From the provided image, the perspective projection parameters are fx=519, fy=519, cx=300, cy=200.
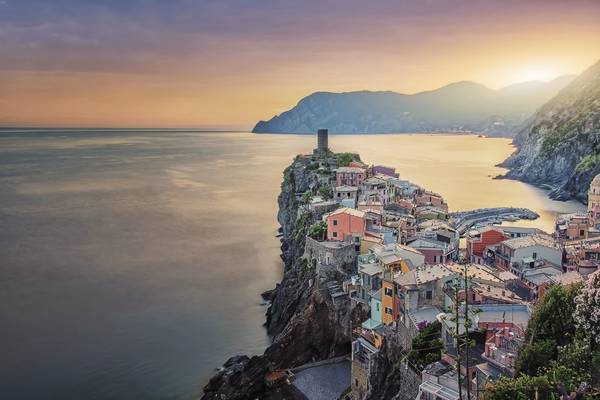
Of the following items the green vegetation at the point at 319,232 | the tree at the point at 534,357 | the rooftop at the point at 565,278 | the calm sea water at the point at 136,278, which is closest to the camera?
the tree at the point at 534,357

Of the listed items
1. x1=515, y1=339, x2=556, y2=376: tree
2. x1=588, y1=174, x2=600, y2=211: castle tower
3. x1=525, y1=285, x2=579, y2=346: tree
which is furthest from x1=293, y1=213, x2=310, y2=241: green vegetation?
x1=588, y1=174, x2=600, y2=211: castle tower

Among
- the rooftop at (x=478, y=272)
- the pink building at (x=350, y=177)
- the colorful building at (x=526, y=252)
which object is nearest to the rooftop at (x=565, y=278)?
the rooftop at (x=478, y=272)

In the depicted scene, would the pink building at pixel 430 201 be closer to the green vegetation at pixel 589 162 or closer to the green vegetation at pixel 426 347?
the green vegetation at pixel 426 347

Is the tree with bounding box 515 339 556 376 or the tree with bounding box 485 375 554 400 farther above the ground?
the tree with bounding box 485 375 554 400

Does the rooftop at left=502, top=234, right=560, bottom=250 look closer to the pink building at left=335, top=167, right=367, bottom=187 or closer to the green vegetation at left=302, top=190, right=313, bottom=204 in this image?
the green vegetation at left=302, top=190, right=313, bottom=204

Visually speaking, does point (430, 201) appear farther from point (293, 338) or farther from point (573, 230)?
point (293, 338)

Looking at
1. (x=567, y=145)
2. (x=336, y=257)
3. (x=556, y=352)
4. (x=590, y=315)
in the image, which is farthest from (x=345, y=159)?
(x=567, y=145)
